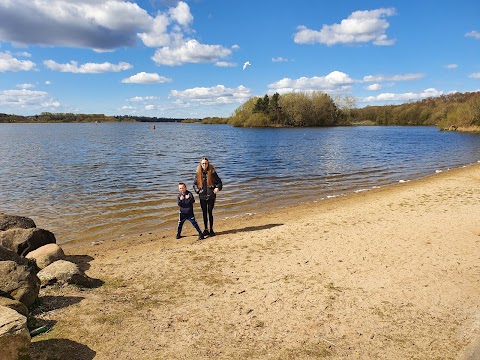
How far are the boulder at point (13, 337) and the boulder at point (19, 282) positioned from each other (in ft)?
4.46

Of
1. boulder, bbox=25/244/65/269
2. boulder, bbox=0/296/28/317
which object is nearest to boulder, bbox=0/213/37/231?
boulder, bbox=25/244/65/269

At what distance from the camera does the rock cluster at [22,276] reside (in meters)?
3.95

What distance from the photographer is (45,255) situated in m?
7.76

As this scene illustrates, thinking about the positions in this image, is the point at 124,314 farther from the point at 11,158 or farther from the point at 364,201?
the point at 11,158

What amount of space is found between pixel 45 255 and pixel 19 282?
8.17ft

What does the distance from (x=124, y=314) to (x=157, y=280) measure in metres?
1.64

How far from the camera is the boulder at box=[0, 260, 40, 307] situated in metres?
5.32

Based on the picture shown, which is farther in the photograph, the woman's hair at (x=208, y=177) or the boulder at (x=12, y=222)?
the woman's hair at (x=208, y=177)

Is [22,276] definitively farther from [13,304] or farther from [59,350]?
[59,350]

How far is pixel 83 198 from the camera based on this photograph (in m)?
16.2

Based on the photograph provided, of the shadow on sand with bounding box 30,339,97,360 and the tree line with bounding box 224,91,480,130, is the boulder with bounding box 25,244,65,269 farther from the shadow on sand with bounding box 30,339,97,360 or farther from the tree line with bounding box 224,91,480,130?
the tree line with bounding box 224,91,480,130

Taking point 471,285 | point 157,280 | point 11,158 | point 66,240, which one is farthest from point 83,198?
point 11,158

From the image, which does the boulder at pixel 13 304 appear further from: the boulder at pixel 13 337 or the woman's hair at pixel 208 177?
the woman's hair at pixel 208 177

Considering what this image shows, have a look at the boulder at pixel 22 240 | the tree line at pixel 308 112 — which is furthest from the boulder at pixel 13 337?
the tree line at pixel 308 112
